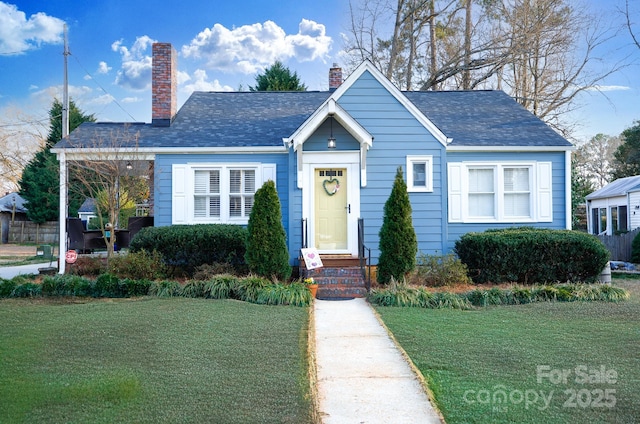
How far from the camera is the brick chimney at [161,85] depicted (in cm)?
1384

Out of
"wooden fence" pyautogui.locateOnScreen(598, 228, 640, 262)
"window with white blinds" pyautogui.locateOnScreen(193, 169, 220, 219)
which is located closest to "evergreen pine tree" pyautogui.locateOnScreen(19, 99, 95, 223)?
"window with white blinds" pyautogui.locateOnScreen(193, 169, 220, 219)

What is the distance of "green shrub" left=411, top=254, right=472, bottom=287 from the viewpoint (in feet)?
35.7

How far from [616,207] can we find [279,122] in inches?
833

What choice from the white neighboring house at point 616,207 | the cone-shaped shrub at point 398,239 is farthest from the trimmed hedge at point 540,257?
the white neighboring house at point 616,207

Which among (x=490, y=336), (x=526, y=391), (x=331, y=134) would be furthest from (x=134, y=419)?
(x=331, y=134)

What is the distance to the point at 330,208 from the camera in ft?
39.9

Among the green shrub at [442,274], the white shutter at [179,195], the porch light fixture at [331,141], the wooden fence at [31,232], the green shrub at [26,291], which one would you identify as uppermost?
the porch light fixture at [331,141]

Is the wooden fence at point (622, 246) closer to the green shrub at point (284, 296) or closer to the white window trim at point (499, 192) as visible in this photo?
the white window trim at point (499, 192)

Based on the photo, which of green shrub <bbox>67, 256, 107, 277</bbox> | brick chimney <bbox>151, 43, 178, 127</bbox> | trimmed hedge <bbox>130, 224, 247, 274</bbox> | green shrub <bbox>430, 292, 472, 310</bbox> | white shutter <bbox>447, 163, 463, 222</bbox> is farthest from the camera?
brick chimney <bbox>151, 43, 178, 127</bbox>

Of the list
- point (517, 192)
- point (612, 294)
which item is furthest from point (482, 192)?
point (612, 294)

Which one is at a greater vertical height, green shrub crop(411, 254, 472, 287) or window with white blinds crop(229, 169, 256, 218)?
window with white blinds crop(229, 169, 256, 218)

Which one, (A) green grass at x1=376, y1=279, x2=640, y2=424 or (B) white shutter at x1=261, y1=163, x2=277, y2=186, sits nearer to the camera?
(A) green grass at x1=376, y1=279, x2=640, y2=424

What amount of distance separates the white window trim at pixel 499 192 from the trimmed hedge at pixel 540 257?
159 cm

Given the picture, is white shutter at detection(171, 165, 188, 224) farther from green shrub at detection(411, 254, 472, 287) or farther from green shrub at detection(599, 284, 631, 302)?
green shrub at detection(599, 284, 631, 302)
